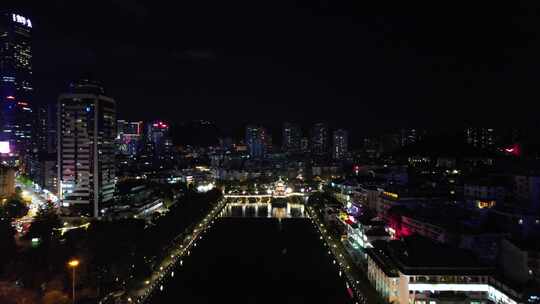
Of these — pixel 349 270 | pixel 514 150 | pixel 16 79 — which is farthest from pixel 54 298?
pixel 16 79

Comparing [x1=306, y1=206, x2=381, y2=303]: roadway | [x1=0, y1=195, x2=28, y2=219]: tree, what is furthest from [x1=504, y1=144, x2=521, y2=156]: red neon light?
[x1=0, y1=195, x2=28, y2=219]: tree

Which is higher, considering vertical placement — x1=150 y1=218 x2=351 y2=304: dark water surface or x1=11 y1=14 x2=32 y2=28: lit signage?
x1=11 y1=14 x2=32 y2=28: lit signage

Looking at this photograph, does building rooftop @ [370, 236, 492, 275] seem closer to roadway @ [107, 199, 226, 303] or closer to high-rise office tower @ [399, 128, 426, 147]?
roadway @ [107, 199, 226, 303]

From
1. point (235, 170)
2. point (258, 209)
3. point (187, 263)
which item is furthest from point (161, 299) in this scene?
point (235, 170)

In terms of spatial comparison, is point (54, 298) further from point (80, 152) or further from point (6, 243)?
point (80, 152)

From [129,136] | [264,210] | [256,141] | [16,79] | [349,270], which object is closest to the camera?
[349,270]

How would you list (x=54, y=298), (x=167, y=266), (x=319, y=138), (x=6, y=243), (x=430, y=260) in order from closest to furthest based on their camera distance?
1. (x=54, y=298)
2. (x=430, y=260)
3. (x=6, y=243)
4. (x=167, y=266)
5. (x=319, y=138)
